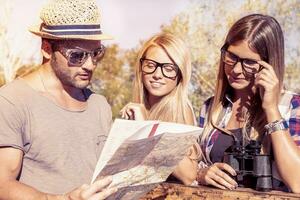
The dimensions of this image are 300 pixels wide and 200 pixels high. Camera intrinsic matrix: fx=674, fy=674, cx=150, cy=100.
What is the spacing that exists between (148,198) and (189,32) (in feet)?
27.2

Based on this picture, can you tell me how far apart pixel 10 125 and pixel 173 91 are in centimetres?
129

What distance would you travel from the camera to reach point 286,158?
269 cm

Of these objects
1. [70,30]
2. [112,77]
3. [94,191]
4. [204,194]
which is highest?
[70,30]

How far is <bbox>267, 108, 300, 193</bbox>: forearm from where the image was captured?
2.68 metres

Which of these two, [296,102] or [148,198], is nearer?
[148,198]

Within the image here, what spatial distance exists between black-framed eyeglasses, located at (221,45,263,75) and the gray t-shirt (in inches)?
28.8

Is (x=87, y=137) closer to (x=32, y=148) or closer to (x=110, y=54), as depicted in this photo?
(x=32, y=148)

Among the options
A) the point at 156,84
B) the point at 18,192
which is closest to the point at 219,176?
the point at 18,192

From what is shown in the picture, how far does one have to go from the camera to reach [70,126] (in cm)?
267

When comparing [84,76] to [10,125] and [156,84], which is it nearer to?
[10,125]

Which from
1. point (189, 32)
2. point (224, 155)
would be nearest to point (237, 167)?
point (224, 155)

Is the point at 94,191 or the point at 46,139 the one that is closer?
→ the point at 94,191

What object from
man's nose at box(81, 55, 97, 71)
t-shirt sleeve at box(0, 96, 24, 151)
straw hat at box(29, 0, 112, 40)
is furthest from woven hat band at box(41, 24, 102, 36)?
t-shirt sleeve at box(0, 96, 24, 151)

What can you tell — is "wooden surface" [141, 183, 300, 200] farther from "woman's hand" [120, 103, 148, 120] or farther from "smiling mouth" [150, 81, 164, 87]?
"smiling mouth" [150, 81, 164, 87]
